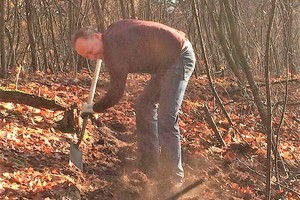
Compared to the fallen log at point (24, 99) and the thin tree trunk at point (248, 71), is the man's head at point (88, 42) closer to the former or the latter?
the fallen log at point (24, 99)

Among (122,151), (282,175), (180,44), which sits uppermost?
(180,44)

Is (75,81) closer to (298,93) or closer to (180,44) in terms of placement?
(180,44)

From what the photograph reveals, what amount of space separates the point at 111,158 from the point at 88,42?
159cm

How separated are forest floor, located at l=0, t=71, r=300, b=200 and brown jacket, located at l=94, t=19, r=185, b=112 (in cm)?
75

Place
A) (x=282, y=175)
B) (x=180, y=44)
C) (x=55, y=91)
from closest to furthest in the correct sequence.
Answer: (x=180, y=44) → (x=282, y=175) → (x=55, y=91)

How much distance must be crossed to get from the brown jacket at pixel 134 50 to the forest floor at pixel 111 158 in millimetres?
751


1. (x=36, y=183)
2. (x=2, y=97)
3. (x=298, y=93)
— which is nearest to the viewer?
(x=36, y=183)

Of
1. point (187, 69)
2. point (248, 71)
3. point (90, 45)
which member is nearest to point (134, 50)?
point (90, 45)

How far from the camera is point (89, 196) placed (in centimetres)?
379

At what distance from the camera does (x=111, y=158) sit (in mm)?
4820

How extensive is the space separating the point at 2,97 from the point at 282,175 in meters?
3.60

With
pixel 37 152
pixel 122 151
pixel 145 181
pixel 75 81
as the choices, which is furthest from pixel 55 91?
pixel 145 181

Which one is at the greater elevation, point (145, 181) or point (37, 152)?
point (37, 152)

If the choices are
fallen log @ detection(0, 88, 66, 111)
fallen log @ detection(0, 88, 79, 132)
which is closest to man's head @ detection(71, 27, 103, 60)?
fallen log @ detection(0, 88, 79, 132)
